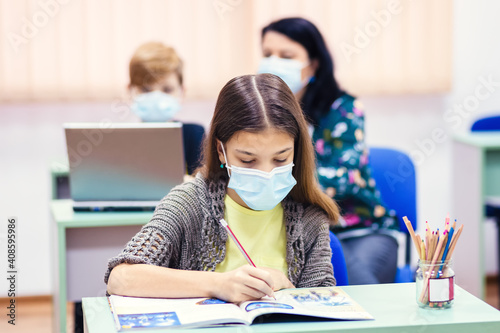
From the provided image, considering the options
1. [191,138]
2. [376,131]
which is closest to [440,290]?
[191,138]

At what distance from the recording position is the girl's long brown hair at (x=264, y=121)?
5.12 feet

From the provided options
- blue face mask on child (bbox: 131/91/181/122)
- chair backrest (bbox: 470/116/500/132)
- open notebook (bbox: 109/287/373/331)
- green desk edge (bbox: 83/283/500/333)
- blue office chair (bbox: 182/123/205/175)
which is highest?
blue face mask on child (bbox: 131/91/181/122)

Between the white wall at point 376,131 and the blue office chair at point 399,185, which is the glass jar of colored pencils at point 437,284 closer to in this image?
the blue office chair at point 399,185

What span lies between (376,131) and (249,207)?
238cm

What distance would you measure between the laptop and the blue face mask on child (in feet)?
1.96

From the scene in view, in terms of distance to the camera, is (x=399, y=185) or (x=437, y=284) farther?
(x=399, y=185)

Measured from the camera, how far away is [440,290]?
4.44 ft

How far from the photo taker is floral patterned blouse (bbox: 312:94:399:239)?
247 cm

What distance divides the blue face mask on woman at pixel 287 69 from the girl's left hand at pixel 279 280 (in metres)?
1.21

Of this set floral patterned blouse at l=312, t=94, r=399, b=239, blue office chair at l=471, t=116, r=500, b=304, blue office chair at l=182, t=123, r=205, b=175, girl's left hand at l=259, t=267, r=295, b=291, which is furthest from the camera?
blue office chair at l=471, t=116, r=500, b=304

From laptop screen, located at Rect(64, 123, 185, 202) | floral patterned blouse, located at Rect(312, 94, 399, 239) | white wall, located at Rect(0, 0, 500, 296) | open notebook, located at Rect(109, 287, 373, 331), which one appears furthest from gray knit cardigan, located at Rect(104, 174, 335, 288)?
white wall, located at Rect(0, 0, 500, 296)

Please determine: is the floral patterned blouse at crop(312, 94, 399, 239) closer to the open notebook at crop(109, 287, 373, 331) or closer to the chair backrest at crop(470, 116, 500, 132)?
the open notebook at crop(109, 287, 373, 331)

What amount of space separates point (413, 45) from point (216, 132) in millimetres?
2472

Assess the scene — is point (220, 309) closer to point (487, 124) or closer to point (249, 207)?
point (249, 207)
